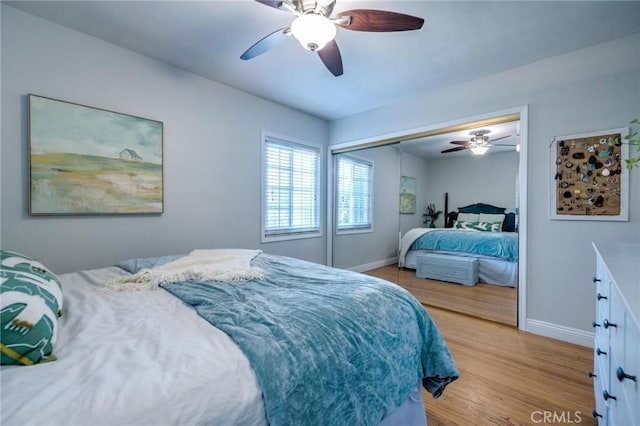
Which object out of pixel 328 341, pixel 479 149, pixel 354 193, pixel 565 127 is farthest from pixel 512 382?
pixel 354 193

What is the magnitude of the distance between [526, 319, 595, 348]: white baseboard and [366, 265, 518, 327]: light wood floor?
5.9 inches

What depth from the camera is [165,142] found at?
8.50 ft

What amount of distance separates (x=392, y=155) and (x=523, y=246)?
1.95m

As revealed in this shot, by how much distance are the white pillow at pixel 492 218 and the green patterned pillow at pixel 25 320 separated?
3.45 metres

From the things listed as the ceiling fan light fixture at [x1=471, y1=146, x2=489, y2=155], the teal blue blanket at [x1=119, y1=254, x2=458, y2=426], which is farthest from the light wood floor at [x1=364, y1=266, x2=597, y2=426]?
the ceiling fan light fixture at [x1=471, y1=146, x2=489, y2=155]

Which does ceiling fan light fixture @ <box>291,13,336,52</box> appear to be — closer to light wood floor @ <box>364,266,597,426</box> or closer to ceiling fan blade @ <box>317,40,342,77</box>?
ceiling fan blade @ <box>317,40,342,77</box>

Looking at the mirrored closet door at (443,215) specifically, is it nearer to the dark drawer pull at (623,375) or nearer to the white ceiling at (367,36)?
the white ceiling at (367,36)

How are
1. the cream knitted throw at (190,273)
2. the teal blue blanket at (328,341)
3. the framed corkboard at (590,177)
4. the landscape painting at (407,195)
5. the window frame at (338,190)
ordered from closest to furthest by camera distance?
the teal blue blanket at (328,341), the cream knitted throw at (190,273), the framed corkboard at (590,177), the landscape painting at (407,195), the window frame at (338,190)

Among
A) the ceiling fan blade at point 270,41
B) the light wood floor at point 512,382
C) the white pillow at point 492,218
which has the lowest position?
the light wood floor at point 512,382

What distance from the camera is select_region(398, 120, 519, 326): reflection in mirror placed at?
2842 mm

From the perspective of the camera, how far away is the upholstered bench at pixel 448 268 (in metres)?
3.40

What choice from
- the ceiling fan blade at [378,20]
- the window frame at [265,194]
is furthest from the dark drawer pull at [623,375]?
the window frame at [265,194]

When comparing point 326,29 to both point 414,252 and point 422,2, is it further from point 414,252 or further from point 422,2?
point 414,252

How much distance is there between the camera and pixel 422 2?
1.82 metres
